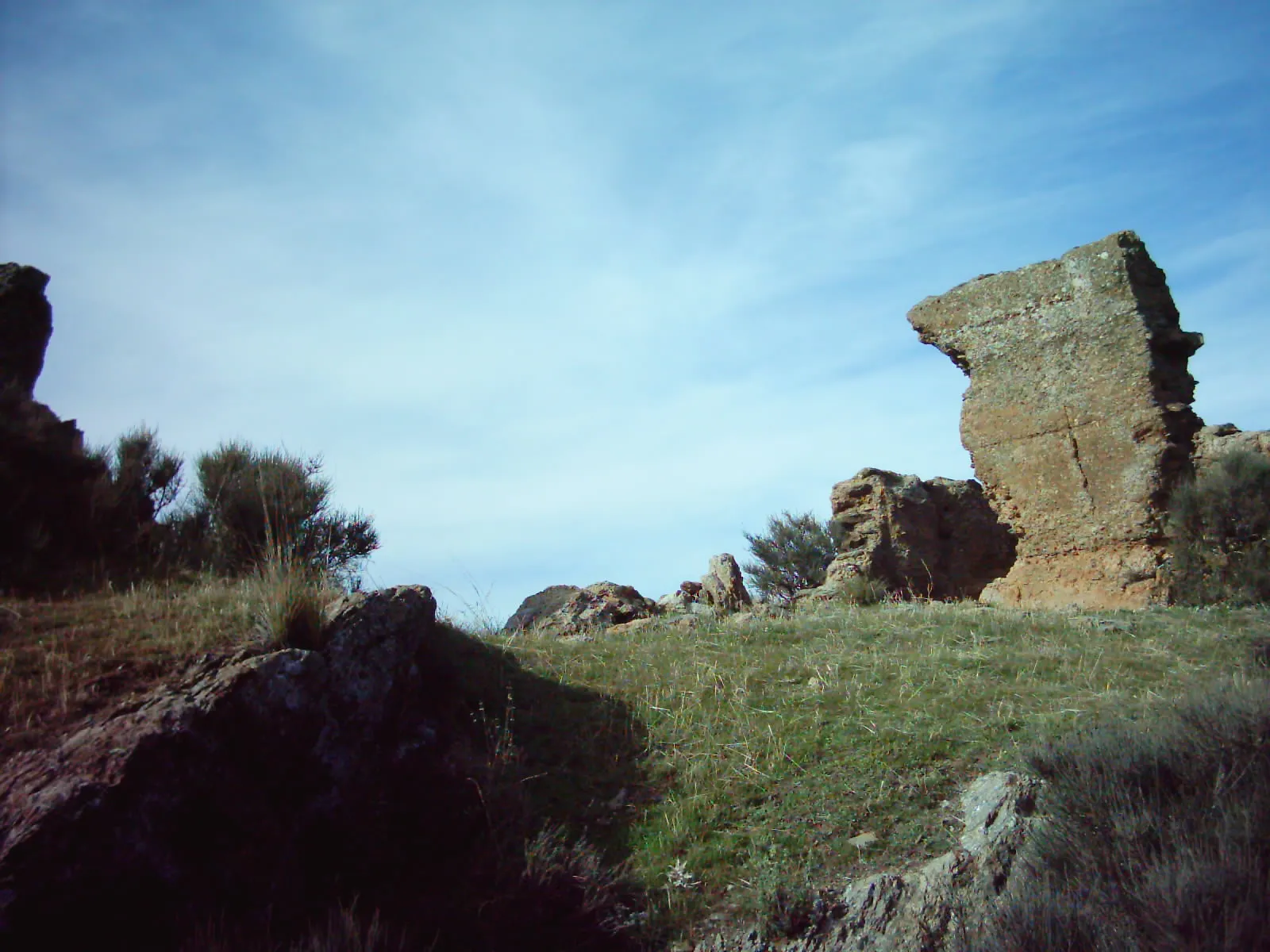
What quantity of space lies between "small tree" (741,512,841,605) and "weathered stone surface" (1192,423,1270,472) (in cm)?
880

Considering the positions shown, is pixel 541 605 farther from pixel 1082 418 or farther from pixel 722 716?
pixel 1082 418

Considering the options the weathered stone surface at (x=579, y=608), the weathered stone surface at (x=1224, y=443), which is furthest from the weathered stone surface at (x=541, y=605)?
the weathered stone surface at (x=1224, y=443)

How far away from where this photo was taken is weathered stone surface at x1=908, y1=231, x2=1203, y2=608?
11742 mm

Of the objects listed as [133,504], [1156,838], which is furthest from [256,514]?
[1156,838]

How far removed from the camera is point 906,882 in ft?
15.7

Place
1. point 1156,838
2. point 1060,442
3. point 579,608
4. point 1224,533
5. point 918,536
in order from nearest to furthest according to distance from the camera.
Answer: point 1156,838 → point 1224,533 → point 579,608 → point 1060,442 → point 918,536

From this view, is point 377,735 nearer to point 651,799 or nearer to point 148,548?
point 651,799

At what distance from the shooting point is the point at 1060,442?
12.5m

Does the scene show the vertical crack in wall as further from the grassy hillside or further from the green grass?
the grassy hillside

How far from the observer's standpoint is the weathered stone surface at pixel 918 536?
13.5m

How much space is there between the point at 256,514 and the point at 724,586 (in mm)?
6530

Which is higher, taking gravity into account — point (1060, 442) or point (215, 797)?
point (1060, 442)

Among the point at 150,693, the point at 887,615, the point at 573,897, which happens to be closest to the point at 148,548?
the point at 150,693

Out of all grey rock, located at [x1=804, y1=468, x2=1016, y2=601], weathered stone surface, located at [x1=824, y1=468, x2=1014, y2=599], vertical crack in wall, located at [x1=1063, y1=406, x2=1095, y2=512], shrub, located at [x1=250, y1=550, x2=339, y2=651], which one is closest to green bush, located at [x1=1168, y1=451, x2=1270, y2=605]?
vertical crack in wall, located at [x1=1063, y1=406, x2=1095, y2=512]
